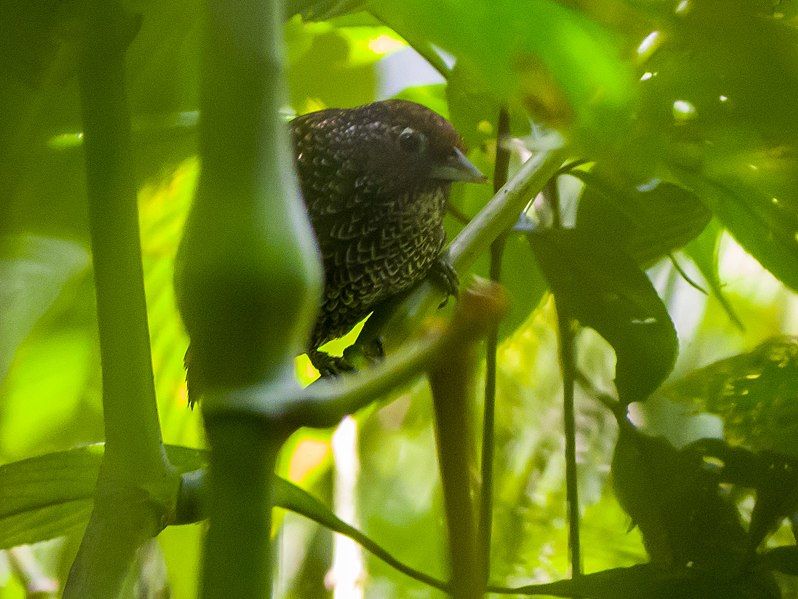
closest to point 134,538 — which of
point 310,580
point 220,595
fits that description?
point 220,595

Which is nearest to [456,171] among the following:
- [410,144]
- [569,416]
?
[410,144]

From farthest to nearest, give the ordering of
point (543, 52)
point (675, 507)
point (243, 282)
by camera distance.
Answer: point (675, 507)
point (543, 52)
point (243, 282)

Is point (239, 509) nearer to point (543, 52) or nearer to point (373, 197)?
point (543, 52)

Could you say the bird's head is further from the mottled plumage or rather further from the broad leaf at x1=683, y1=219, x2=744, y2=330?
the broad leaf at x1=683, y1=219, x2=744, y2=330

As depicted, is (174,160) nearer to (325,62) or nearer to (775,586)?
(325,62)

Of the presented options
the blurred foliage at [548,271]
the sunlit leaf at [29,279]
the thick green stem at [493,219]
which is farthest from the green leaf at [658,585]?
the sunlit leaf at [29,279]

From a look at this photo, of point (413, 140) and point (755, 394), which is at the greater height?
point (413, 140)
